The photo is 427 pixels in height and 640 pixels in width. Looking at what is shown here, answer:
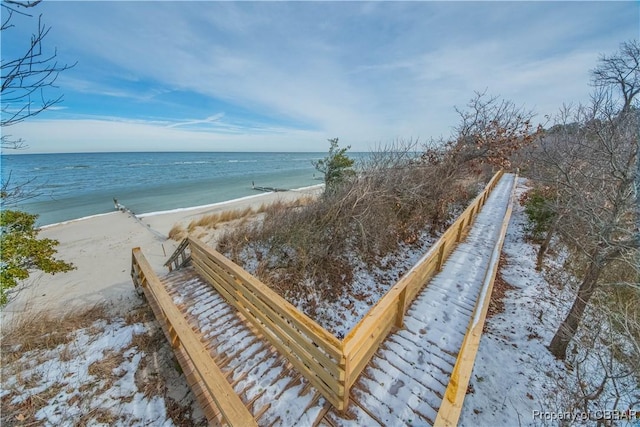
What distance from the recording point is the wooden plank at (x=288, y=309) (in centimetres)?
249

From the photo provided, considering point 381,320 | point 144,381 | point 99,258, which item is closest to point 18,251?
point 144,381

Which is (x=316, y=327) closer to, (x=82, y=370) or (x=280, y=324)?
(x=280, y=324)

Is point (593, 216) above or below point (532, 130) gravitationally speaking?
below

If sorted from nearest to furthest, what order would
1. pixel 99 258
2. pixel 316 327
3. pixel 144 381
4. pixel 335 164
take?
pixel 316 327 < pixel 144 381 < pixel 99 258 < pixel 335 164

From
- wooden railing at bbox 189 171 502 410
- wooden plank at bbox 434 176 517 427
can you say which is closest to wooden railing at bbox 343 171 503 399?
wooden railing at bbox 189 171 502 410

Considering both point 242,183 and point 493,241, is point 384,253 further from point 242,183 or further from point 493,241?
point 242,183

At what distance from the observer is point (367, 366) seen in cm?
324

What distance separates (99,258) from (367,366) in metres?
11.4

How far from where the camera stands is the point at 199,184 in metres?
27.7

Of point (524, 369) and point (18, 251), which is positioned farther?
point (18, 251)

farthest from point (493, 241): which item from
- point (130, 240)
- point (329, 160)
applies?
point (130, 240)

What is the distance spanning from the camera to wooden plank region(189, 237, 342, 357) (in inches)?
97.9

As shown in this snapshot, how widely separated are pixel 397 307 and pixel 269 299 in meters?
2.08

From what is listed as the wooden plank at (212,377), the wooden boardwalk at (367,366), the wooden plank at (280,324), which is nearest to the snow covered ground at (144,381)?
the wooden boardwalk at (367,366)
